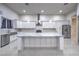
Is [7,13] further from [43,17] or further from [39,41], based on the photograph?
[39,41]

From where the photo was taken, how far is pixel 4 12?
6.18 meters

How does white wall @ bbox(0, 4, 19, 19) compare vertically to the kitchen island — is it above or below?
above

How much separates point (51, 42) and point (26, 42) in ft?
4.24

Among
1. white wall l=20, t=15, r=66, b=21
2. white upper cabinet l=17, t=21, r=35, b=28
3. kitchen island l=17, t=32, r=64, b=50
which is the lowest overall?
kitchen island l=17, t=32, r=64, b=50

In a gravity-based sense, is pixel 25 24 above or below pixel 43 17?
below

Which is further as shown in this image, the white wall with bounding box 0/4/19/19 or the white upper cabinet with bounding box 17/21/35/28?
the white upper cabinet with bounding box 17/21/35/28

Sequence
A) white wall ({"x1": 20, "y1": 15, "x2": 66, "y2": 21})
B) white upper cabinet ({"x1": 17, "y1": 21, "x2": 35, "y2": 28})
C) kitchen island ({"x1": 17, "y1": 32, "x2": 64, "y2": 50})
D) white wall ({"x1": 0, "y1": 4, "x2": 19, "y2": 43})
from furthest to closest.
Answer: white wall ({"x1": 20, "y1": 15, "x2": 66, "y2": 21}) → white upper cabinet ({"x1": 17, "y1": 21, "x2": 35, "y2": 28}) → white wall ({"x1": 0, "y1": 4, "x2": 19, "y2": 43}) → kitchen island ({"x1": 17, "y1": 32, "x2": 64, "y2": 50})

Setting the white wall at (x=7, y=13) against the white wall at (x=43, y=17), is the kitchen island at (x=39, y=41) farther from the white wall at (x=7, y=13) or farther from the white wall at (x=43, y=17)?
the white wall at (x=43, y=17)

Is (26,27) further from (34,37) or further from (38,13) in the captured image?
(34,37)

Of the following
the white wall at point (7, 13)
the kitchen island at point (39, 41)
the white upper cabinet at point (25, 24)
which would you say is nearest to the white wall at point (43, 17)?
the white upper cabinet at point (25, 24)

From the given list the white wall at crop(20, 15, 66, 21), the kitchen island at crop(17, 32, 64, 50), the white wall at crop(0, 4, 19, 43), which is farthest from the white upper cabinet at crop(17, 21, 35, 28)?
the kitchen island at crop(17, 32, 64, 50)

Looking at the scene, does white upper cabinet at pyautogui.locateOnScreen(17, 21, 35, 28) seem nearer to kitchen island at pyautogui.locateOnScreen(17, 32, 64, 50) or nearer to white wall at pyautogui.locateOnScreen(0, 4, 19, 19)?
white wall at pyautogui.locateOnScreen(0, 4, 19, 19)

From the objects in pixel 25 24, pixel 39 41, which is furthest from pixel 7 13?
pixel 39 41

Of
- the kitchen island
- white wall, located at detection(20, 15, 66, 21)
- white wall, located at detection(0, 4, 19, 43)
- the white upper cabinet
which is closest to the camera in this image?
the kitchen island
